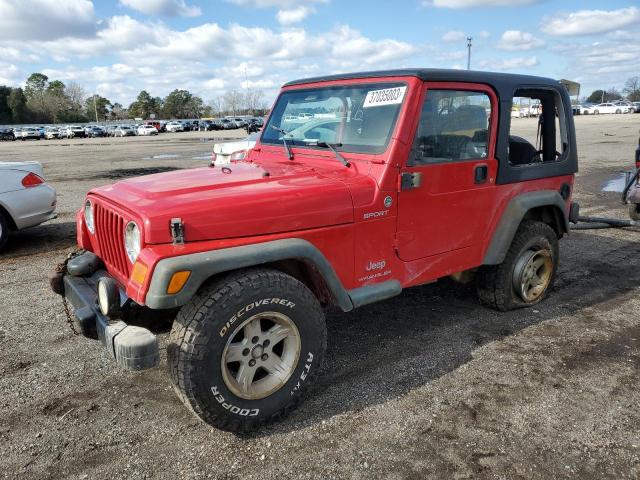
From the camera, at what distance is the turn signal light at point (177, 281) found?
8.13 feet

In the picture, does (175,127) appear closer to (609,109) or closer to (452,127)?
(609,109)

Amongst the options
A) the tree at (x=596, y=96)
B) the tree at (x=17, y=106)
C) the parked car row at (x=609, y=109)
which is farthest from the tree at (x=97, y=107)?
the tree at (x=596, y=96)

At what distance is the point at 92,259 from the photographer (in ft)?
10.9

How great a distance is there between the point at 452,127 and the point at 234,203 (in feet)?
5.83

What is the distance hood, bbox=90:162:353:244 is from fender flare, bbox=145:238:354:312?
0.10 metres

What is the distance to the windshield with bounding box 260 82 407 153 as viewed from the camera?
11.0ft

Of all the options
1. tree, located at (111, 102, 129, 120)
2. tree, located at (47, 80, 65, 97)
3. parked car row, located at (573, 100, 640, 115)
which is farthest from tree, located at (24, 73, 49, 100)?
parked car row, located at (573, 100, 640, 115)

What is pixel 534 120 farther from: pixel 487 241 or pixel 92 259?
pixel 92 259

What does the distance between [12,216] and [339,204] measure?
5.54 metres

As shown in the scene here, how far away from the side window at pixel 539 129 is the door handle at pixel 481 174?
1.87 ft

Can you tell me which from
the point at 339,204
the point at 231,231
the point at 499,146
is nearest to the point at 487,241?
the point at 499,146

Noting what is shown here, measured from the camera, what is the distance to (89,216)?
11.6ft

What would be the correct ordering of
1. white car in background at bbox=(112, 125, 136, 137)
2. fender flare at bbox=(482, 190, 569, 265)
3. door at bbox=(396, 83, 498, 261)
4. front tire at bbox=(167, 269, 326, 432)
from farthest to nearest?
white car in background at bbox=(112, 125, 136, 137)
fender flare at bbox=(482, 190, 569, 265)
door at bbox=(396, 83, 498, 261)
front tire at bbox=(167, 269, 326, 432)

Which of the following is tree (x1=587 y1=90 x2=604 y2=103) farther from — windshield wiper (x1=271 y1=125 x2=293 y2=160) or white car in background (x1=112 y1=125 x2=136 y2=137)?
windshield wiper (x1=271 y1=125 x2=293 y2=160)
